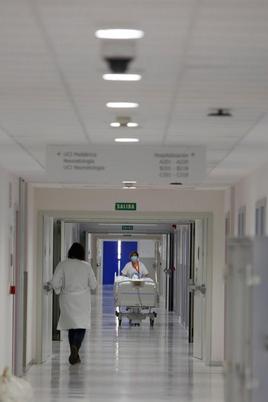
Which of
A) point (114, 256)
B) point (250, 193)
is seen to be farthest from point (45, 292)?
point (114, 256)

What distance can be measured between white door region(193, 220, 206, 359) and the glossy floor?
10.5 inches

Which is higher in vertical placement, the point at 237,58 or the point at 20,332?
the point at 237,58

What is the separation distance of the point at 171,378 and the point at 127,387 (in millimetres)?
1070

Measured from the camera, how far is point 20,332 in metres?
13.1

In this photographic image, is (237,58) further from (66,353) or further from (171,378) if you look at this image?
(66,353)

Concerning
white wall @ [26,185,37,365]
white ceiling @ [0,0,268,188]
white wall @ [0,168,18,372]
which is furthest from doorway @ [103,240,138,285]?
white ceiling @ [0,0,268,188]

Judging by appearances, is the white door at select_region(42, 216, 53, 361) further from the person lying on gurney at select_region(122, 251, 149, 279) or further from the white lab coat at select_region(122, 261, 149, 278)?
the white lab coat at select_region(122, 261, 149, 278)

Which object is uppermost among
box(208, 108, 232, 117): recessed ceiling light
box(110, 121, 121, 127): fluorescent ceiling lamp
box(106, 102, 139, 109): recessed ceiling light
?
box(110, 121, 121, 127): fluorescent ceiling lamp

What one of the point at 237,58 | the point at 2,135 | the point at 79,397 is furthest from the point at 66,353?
the point at 237,58

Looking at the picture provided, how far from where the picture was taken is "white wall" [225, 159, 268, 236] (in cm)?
1110

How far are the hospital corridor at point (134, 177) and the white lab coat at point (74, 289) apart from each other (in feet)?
0.07

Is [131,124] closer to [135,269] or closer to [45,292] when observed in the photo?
[45,292]

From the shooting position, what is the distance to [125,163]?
9.20 m

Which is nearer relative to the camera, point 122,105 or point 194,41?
point 194,41
